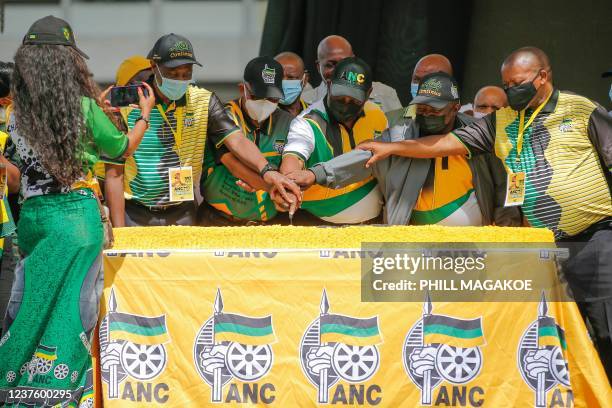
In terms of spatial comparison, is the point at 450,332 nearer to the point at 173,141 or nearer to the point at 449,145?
the point at 449,145

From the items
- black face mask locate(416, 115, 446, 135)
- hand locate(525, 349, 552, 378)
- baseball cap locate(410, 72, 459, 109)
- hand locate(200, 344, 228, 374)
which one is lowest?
hand locate(200, 344, 228, 374)

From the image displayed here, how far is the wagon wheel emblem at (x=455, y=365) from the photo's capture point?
385 cm

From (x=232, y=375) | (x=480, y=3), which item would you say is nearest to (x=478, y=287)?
(x=232, y=375)

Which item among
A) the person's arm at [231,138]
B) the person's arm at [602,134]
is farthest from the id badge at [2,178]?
the person's arm at [602,134]

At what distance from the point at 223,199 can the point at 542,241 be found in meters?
1.60

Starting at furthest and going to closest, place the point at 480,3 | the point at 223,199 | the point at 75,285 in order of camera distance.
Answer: the point at 480,3, the point at 223,199, the point at 75,285

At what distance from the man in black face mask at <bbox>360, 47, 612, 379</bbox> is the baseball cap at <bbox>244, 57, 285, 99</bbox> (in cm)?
114

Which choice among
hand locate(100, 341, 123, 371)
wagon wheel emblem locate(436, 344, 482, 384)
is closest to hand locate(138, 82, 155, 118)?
hand locate(100, 341, 123, 371)

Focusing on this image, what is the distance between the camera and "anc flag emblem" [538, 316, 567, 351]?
3.87 metres

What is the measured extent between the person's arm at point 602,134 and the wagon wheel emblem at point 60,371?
2.36 m

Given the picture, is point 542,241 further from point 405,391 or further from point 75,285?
point 75,285

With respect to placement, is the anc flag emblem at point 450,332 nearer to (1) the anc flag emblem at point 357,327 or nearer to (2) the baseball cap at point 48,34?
(1) the anc flag emblem at point 357,327

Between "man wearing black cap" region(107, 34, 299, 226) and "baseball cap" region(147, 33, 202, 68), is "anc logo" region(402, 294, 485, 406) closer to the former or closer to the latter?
"man wearing black cap" region(107, 34, 299, 226)

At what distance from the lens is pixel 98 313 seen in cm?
377
